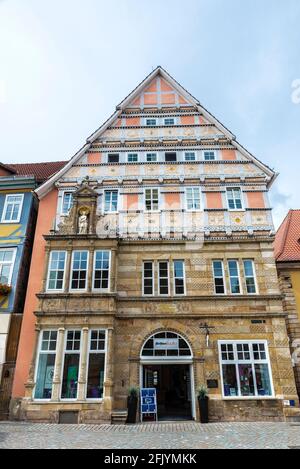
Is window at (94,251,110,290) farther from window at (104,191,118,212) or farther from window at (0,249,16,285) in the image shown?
window at (0,249,16,285)

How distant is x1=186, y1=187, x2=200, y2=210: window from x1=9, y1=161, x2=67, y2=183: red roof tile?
845 cm

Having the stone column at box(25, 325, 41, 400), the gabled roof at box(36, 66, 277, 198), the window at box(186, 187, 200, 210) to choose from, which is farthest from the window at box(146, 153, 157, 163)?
the stone column at box(25, 325, 41, 400)

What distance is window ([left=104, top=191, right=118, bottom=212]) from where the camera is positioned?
55.6 feet

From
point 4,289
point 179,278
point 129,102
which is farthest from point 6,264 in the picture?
point 129,102

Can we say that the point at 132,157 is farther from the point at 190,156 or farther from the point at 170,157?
the point at 190,156

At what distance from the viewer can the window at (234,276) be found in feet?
49.7

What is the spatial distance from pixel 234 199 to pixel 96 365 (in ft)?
33.8

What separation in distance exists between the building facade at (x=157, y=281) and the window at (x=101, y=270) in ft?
0.21

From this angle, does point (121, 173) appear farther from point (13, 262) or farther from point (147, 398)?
point (147, 398)

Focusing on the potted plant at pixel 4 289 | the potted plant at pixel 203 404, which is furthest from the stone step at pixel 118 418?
the potted plant at pixel 4 289

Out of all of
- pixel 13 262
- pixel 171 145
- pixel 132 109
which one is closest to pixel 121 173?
pixel 171 145

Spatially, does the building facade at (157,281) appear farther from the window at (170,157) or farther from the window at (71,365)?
the window at (170,157)

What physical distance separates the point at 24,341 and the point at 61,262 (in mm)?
3789

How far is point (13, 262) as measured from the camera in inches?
642
